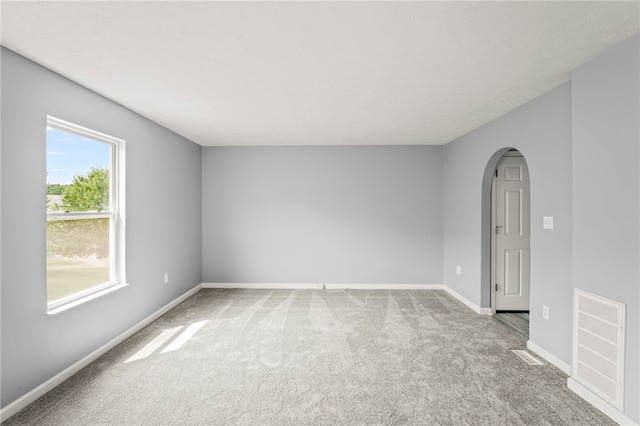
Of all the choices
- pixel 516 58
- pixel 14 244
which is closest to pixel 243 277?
pixel 14 244

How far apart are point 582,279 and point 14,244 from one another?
413 cm

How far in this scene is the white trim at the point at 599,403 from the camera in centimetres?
206

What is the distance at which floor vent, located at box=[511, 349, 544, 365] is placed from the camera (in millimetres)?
2914

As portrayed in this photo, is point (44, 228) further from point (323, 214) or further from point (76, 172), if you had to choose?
point (323, 214)

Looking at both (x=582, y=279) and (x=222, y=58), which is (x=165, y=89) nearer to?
(x=222, y=58)

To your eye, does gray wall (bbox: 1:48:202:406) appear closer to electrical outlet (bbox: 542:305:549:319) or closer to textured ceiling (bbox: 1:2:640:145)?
textured ceiling (bbox: 1:2:640:145)

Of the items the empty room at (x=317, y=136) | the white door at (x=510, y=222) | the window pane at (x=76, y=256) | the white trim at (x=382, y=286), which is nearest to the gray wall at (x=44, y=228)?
the empty room at (x=317, y=136)

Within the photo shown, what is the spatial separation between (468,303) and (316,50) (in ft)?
13.4

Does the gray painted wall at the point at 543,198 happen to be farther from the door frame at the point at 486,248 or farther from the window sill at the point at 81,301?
the window sill at the point at 81,301

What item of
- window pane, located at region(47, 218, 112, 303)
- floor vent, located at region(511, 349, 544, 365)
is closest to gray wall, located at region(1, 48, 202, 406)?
window pane, located at region(47, 218, 112, 303)

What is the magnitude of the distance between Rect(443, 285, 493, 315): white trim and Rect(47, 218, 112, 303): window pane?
4.55 m

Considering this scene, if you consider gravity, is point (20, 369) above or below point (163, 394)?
above

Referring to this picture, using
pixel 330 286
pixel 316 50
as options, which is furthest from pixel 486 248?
pixel 316 50

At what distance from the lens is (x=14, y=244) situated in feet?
7.11
